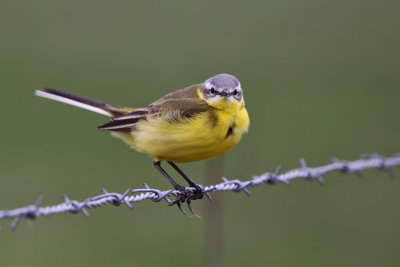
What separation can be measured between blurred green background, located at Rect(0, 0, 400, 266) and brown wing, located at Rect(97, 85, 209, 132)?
0.65 m

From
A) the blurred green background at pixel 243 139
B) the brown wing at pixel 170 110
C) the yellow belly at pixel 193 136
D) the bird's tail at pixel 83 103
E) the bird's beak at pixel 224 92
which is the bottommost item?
the yellow belly at pixel 193 136

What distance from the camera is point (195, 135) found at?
20.2 ft

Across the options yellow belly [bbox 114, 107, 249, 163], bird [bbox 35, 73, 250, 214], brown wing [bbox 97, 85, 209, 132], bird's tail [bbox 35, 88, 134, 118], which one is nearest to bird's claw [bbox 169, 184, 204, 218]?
bird [bbox 35, 73, 250, 214]

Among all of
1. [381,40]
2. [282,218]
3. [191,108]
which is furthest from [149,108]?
[381,40]

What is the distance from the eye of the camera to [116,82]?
1410cm

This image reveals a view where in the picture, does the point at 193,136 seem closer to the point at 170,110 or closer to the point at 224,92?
the point at 170,110

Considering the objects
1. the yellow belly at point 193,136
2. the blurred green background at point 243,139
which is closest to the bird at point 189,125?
the yellow belly at point 193,136

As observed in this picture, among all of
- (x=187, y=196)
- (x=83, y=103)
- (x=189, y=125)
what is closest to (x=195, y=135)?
(x=189, y=125)

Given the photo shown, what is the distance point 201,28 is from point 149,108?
9880mm

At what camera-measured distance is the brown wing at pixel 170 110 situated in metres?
6.41

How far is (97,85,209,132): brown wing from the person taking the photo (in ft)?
21.0

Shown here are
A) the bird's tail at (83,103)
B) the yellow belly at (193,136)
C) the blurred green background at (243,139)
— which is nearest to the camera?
the yellow belly at (193,136)

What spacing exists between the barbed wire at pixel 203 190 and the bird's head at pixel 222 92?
760mm

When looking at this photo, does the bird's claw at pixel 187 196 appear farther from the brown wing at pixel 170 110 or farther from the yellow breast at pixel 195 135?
the brown wing at pixel 170 110
